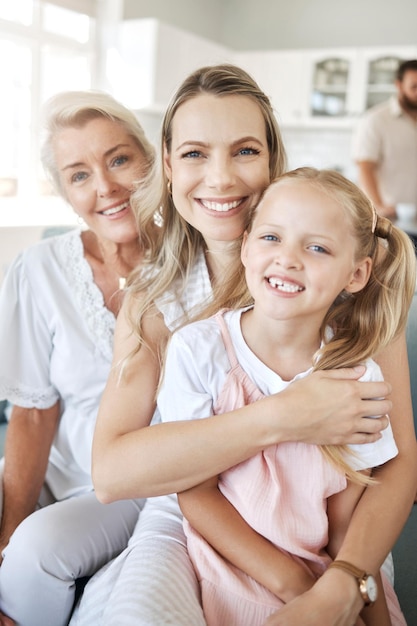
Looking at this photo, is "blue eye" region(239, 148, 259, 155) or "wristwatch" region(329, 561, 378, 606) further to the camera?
"blue eye" region(239, 148, 259, 155)

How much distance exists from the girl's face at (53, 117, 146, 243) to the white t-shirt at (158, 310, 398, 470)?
0.52 m

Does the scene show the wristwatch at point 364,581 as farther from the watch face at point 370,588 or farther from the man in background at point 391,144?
the man in background at point 391,144

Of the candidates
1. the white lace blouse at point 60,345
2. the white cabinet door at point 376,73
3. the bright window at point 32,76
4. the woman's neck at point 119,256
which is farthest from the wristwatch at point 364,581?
the white cabinet door at point 376,73

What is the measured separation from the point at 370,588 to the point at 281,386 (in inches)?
13.9

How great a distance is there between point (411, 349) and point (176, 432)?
82 cm

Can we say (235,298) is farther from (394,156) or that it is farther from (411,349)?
(394,156)

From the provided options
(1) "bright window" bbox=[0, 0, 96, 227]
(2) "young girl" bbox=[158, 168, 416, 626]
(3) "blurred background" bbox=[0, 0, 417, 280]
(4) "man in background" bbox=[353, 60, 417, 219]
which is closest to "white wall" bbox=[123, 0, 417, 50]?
(3) "blurred background" bbox=[0, 0, 417, 280]

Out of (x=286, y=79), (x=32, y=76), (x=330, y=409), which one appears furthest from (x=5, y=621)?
(x=286, y=79)

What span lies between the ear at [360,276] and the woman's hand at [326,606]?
49 centimetres

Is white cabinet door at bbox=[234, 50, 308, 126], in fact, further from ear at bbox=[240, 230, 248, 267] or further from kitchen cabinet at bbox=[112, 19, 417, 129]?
ear at bbox=[240, 230, 248, 267]

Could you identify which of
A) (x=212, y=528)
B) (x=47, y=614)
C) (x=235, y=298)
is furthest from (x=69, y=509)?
(x=235, y=298)

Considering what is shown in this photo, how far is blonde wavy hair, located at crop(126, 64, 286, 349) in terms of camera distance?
1.31 meters

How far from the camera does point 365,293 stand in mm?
1305

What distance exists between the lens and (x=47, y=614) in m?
1.34
